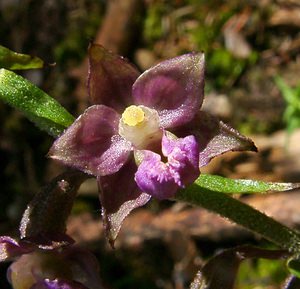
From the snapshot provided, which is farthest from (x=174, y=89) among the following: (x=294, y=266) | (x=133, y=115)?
(x=294, y=266)

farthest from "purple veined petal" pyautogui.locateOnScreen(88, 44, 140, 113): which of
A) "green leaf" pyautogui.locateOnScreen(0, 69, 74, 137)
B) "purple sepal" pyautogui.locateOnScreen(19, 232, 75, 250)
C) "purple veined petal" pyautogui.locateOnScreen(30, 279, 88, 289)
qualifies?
"purple veined petal" pyautogui.locateOnScreen(30, 279, 88, 289)

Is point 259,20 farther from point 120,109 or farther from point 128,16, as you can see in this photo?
point 120,109

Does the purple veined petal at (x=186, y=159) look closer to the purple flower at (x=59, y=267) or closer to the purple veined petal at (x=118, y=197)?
the purple veined petal at (x=118, y=197)

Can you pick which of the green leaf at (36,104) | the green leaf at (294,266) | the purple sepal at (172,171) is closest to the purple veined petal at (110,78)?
the green leaf at (36,104)

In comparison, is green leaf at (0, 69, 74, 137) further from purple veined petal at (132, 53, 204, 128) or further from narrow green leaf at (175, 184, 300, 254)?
narrow green leaf at (175, 184, 300, 254)

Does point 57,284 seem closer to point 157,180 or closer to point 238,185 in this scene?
point 157,180

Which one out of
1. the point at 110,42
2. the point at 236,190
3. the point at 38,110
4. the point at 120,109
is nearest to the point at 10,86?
the point at 38,110
